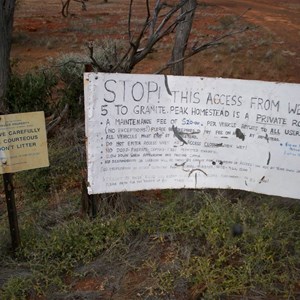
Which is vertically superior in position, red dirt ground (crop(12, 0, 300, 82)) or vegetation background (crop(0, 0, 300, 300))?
red dirt ground (crop(12, 0, 300, 82))

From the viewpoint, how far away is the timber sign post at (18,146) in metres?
3.57

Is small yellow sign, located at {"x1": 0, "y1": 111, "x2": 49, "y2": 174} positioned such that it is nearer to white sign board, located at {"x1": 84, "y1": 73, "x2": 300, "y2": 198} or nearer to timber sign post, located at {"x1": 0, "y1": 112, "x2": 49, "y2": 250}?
timber sign post, located at {"x1": 0, "y1": 112, "x2": 49, "y2": 250}

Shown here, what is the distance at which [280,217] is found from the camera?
3.81 meters

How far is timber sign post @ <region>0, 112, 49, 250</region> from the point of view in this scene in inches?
141

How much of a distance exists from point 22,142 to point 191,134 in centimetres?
136

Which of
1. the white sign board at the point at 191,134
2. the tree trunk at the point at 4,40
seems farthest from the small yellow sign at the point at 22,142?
the tree trunk at the point at 4,40

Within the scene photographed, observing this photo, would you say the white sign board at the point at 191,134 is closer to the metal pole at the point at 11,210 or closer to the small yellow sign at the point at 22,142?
the small yellow sign at the point at 22,142

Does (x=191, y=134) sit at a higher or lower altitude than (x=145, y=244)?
higher

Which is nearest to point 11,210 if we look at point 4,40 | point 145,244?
point 145,244

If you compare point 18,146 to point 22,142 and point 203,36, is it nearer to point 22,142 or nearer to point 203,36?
point 22,142

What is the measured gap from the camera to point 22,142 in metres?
3.65

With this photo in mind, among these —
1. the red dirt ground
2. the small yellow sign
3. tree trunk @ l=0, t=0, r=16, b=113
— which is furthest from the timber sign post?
the red dirt ground

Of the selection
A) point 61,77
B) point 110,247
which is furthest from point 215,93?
point 61,77

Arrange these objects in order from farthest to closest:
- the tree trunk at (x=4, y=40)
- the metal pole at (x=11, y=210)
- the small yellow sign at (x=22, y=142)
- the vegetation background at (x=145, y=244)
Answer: the tree trunk at (x=4, y=40)
the metal pole at (x=11, y=210)
the small yellow sign at (x=22, y=142)
the vegetation background at (x=145, y=244)
